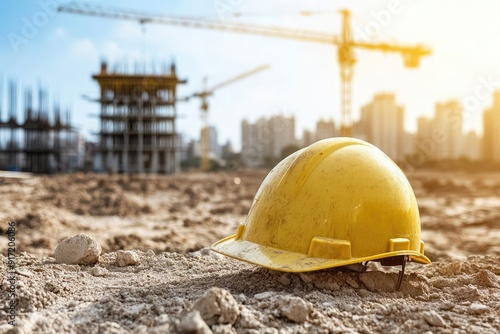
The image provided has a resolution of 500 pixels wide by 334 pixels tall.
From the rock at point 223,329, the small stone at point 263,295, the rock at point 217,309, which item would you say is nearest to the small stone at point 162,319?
the rock at point 217,309

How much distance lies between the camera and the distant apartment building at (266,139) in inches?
2248

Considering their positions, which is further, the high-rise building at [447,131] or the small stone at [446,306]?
the high-rise building at [447,131]

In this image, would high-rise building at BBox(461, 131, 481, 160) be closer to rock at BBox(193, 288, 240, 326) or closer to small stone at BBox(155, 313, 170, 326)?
rock at BBox(193, 288, 240, 326)

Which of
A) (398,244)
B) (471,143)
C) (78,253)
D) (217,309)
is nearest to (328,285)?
(398,244)

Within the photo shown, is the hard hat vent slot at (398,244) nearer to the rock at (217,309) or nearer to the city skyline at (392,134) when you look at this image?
the rock at (217,309)

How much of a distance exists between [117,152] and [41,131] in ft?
36.9

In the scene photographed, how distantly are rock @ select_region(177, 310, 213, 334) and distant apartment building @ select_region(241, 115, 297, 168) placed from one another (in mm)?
52245

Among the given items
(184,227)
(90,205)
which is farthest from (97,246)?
(90,205)

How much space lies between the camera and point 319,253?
321cm

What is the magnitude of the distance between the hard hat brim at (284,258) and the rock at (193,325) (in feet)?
3.03

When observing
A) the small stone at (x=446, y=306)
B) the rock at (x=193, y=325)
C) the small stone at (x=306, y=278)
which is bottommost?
the small stone at (x=446, y=306)

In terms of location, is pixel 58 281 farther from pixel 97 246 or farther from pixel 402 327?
pixel 402 327

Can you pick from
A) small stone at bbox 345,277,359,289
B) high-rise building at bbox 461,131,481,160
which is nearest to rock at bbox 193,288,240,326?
small stone at bbox 345,277,359,289

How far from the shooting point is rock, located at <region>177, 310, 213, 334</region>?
7.44 feet
